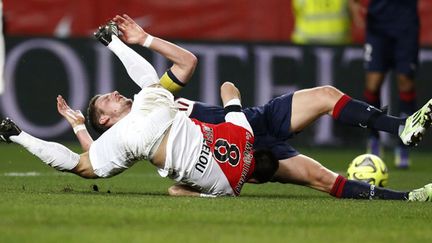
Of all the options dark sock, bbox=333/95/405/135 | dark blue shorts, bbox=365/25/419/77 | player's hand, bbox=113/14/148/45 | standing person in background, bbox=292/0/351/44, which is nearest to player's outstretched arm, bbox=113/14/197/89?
player's hand, bbox=113/14/148/45

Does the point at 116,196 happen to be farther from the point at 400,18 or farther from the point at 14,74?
the point at 14,74

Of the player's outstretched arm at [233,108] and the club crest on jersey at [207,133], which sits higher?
the player's outstretched arm at [233,108]

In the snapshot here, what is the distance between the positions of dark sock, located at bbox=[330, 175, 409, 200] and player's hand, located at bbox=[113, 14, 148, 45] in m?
1.78

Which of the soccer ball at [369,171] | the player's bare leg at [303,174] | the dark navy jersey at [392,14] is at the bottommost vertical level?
the soccer ball at [369,171]

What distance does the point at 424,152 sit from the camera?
15.8 m

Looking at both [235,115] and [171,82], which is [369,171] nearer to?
[235,115]

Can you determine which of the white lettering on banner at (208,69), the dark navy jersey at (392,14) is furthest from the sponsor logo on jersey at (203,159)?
the white lettering on banner at (208,69)

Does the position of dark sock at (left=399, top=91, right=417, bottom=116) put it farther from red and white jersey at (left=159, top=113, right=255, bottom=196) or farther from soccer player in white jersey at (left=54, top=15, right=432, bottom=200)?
red and white jersey at (left=159, top=113, right=255, bottom=196)

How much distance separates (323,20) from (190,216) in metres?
10.6

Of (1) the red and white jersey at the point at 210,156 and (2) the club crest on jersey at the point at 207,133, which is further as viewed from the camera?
(2) the club crest on jersey at the point at 207,133

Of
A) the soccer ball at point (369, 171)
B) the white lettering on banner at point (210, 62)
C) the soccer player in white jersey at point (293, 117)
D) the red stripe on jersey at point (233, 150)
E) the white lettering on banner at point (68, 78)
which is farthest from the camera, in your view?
the white lettering on banner at point (210, 62)

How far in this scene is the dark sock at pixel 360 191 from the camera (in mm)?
9102

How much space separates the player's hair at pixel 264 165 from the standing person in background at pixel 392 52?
465 cm

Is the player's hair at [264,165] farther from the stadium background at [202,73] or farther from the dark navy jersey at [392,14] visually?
the stadium background at [202,73]
